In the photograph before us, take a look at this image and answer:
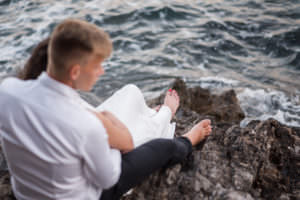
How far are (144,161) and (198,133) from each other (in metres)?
0.78

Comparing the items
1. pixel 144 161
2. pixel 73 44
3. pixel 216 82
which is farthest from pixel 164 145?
pixel 216 82

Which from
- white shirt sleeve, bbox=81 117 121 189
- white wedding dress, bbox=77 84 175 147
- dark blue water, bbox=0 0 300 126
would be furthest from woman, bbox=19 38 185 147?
dark blue water, bbox=0 0 300 126

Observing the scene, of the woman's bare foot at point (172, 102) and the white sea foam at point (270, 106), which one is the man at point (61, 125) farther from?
the white sea foam at point (270, 106)

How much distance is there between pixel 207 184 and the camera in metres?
2.34

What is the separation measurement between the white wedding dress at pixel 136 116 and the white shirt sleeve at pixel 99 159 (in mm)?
719

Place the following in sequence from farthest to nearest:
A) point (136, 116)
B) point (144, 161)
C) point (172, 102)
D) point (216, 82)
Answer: point (216, 82) < point (172, 102) < point (136, 116) < point (144, 161)

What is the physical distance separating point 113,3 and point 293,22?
502 centimetres

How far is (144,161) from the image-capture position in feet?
7.24

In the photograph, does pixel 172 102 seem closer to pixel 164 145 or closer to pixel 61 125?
pixel 164 145

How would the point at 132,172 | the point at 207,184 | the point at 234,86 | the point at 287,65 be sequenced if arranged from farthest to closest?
the point at 287,65 → the point at 234,86 → the point at 207,184 → the point at 132,172

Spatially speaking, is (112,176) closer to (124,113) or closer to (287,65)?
(124,113)

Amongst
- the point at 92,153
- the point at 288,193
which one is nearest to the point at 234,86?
the point at 288,193

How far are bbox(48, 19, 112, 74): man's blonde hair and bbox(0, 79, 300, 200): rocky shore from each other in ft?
3.91

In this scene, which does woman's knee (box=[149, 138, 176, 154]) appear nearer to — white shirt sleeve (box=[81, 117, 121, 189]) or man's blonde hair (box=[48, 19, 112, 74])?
white shirt sleeve (box=[81, 117, 121, 189])
